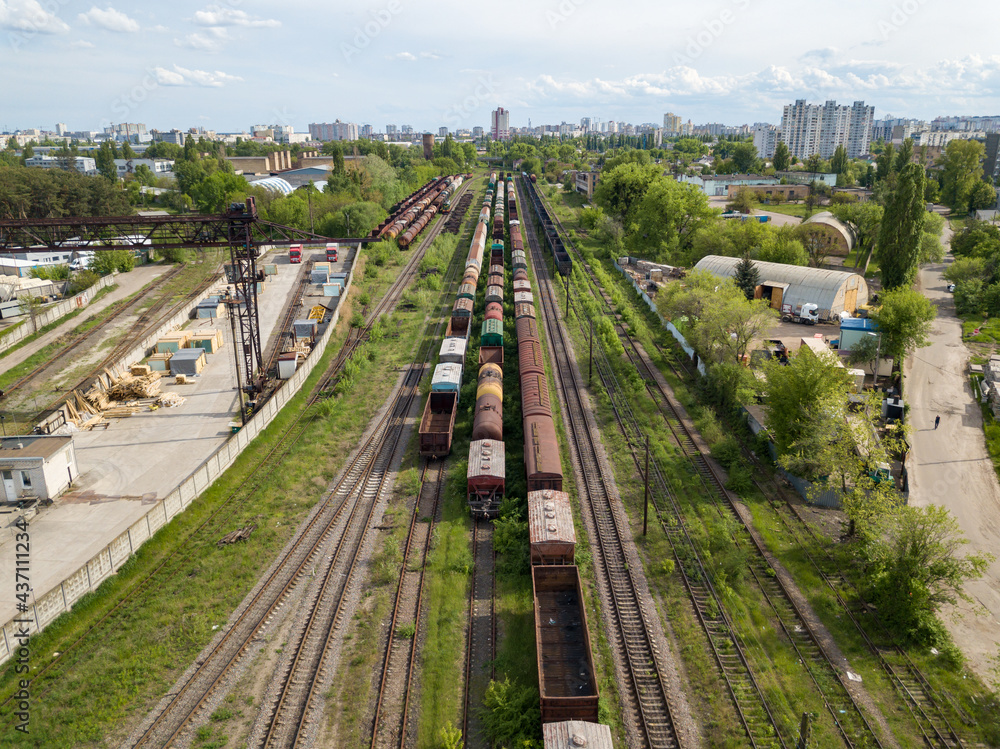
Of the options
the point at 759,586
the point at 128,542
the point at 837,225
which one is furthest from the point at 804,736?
the point at 837,225

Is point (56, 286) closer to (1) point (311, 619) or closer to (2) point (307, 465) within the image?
(2) point (307, 465)

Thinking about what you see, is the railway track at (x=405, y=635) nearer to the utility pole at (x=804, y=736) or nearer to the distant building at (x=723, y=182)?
the utility pole at (x=804, y=736)

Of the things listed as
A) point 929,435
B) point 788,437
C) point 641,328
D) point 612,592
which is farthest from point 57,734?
point 641,328

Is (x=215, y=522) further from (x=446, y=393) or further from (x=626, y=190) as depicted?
(x=626, y=190)

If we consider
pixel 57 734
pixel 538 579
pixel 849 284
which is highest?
pixel 849 284

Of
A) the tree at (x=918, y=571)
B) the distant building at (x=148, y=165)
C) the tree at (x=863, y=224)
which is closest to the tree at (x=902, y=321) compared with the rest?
the tree at (x=918, y=571)

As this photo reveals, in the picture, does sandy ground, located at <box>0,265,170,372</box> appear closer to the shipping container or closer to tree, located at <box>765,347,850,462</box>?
the shipping container
